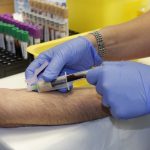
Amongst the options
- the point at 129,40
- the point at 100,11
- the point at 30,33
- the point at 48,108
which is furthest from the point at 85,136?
the point at 100,11

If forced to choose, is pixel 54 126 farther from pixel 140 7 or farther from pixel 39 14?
pixel 140 7

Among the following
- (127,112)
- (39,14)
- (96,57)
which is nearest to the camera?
(127,112)

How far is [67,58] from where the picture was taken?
37.6 inches

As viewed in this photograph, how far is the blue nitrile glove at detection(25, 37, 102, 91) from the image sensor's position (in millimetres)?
881

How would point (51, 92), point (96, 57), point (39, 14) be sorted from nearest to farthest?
point (51, 92), point (96, 57), point (39, 14)

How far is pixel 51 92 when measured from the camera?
2.96 ft

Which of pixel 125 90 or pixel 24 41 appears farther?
pixel 24 41

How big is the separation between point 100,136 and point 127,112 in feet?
0.41

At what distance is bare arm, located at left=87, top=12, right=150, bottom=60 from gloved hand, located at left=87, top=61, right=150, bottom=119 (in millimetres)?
344

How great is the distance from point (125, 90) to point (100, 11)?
66cm

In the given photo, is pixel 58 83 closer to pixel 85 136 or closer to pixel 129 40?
pixel 85 136

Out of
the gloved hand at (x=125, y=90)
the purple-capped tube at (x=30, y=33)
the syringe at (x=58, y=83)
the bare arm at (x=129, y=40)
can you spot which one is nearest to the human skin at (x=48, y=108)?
the syringe at (x=58, y=83)

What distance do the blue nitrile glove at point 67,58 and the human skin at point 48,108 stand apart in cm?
6

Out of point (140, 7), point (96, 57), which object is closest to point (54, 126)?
point (96, 57)
